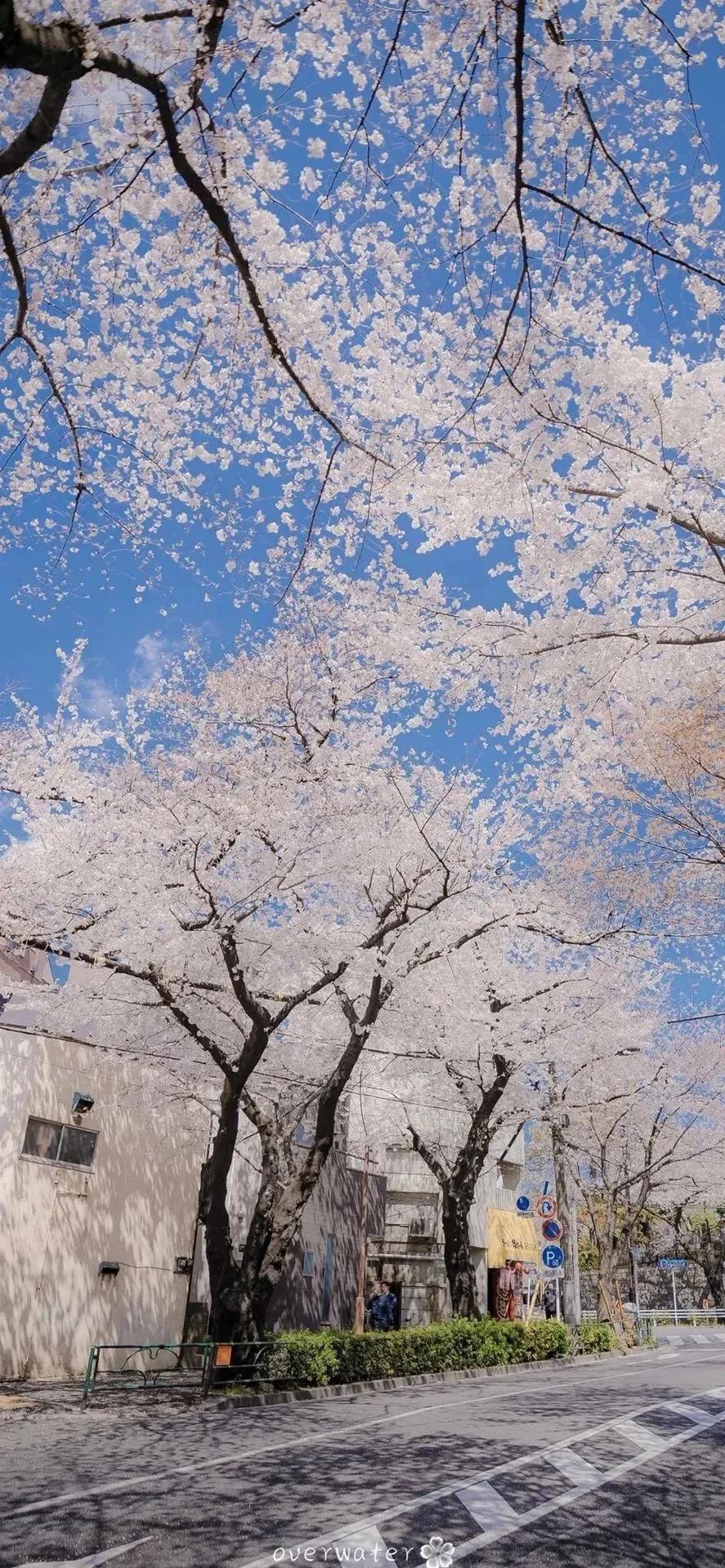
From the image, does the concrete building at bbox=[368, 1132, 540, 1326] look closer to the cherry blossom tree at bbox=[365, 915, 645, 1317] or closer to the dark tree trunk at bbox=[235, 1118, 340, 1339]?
the cherry blossom tree at bbox=[365, 915, 645, 1317]

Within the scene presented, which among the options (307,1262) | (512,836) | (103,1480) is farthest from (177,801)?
(307,1262)

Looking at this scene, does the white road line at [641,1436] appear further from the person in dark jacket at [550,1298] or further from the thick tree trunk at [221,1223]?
the person in dark jacket at [550,1298]

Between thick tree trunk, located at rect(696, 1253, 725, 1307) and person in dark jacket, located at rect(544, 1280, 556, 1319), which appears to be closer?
person in dark jacket, located at rect(544, 1280, 556, 1319)

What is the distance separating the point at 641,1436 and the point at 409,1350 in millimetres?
7933

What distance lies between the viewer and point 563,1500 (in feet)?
21.1

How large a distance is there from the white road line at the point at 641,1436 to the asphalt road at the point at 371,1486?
0.03 m

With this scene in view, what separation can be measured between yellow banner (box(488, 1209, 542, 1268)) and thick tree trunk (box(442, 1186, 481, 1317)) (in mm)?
9589

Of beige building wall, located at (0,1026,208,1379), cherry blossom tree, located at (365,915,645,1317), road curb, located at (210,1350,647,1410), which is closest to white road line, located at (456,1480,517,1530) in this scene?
road curb, located at (210,1350,647,1410)

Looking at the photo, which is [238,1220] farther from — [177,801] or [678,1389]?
[177,801]

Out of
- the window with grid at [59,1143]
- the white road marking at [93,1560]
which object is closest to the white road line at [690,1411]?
the white road marking at [93,1560]

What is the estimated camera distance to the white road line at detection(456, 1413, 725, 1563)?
17.5 feet

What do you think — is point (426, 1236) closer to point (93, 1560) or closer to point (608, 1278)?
Answer: point (608, 1278)

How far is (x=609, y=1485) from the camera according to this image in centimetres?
690

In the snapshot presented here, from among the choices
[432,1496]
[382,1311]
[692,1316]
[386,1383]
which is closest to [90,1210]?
[386,1383]
